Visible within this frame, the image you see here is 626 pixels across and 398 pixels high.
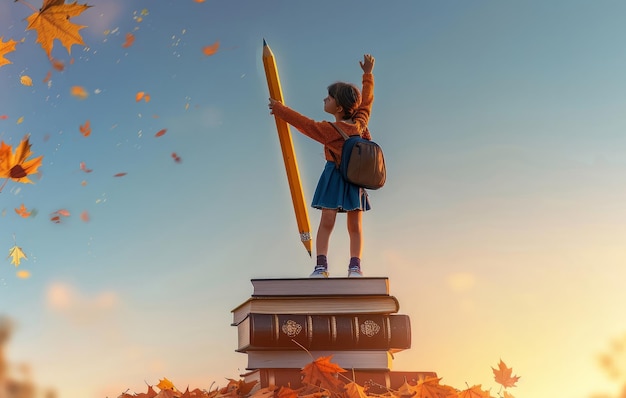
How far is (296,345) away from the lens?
304 centimetres

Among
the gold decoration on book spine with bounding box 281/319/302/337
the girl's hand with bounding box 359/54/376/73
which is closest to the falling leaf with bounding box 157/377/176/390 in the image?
the gold decoration on book spine with bounding box 281/319/302/337

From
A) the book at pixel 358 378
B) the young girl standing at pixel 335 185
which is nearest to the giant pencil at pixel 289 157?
the young girl standing at pixel 335 185

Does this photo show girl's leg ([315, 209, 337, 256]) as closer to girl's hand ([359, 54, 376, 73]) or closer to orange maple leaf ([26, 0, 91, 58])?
girl's hand ([359, 54, 376, 73])

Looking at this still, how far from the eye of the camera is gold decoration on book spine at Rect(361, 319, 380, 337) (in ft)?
10.0

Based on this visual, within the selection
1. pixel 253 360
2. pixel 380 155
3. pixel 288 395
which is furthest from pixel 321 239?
pixel 288 395

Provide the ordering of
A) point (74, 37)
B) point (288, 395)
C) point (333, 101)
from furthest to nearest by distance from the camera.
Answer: point (333, 101) → point (288, 395) → point (74, 37)

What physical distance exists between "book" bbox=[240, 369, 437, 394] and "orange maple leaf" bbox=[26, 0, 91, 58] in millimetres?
1757

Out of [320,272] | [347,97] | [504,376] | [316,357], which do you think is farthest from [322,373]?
[347,97]

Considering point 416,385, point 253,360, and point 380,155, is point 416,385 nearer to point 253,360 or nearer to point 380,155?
point 253,360

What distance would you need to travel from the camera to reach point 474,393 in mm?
2842

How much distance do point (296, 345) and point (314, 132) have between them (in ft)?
4.32

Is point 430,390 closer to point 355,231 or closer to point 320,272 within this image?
point 320,272

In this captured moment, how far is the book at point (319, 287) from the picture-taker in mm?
3074

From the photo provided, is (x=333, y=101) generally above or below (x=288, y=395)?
above
